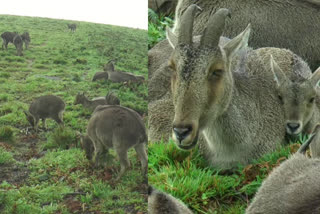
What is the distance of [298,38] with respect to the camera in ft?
8.77

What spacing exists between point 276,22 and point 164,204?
1.46 metres

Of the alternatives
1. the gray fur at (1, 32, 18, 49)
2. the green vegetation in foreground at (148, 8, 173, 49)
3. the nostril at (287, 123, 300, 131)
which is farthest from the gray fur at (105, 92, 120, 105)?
the nostril at (287, 123, 300, 131)

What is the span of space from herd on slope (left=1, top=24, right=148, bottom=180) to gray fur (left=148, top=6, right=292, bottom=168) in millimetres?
112

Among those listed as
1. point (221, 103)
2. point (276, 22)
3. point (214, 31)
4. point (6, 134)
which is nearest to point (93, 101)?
point (6, 134)

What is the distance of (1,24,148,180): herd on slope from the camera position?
226 cm

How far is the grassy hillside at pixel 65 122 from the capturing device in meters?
2.29

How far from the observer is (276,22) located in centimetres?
285

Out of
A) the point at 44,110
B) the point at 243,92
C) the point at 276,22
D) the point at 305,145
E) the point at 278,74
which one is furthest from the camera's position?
the point at 276,22

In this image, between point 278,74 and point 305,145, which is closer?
point 305,145

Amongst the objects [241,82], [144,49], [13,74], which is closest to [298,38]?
[241,82]

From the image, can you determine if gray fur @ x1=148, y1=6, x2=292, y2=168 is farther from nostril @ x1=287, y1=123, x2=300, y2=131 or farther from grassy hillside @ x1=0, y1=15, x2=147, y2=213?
grassy hillside @ x1=0, y1=15, x2=147, y2=213

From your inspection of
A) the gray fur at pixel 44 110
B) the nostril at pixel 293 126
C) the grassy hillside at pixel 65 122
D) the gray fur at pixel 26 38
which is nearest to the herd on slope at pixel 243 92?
the nostril at pixel 293 126

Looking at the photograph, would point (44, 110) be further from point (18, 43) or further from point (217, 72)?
point (217, 72)

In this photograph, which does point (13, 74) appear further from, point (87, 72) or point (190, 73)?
point (190, 73)
